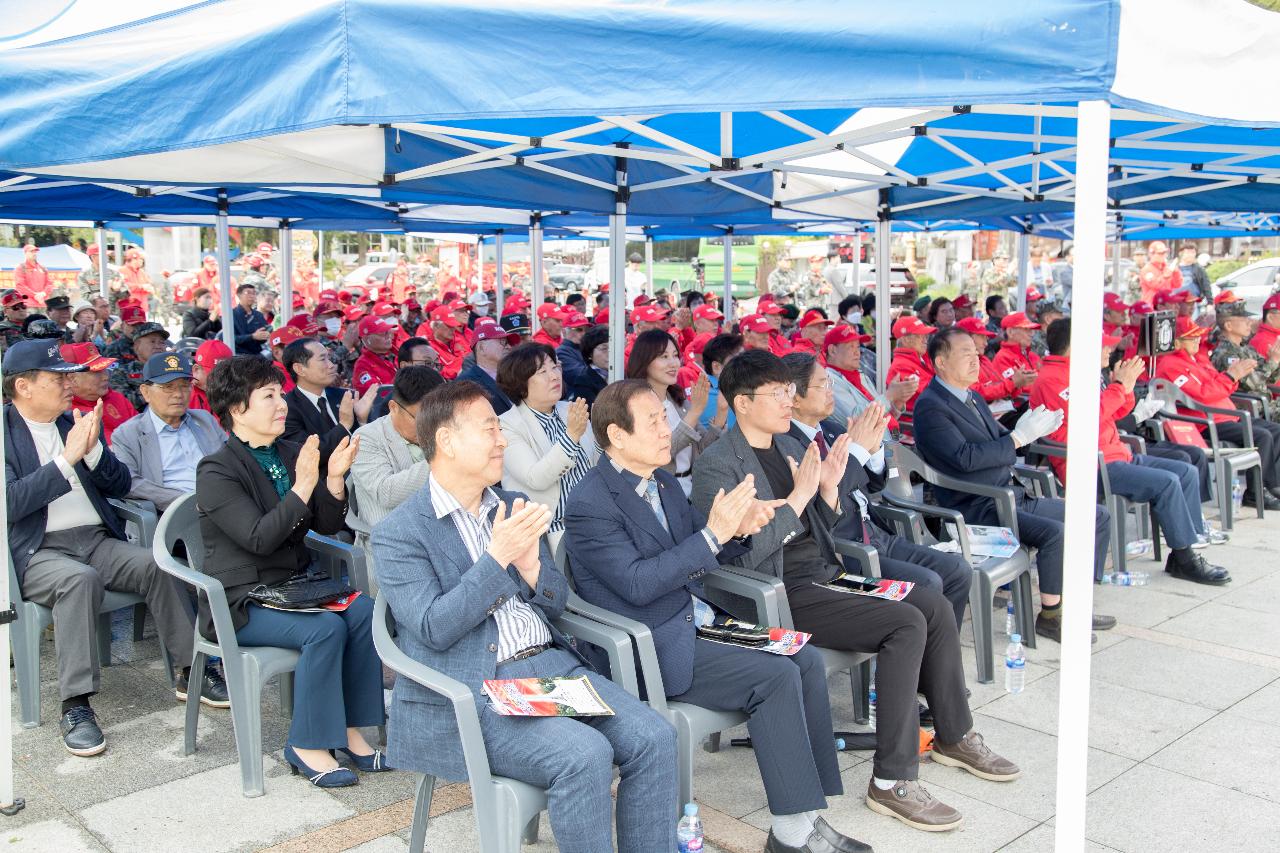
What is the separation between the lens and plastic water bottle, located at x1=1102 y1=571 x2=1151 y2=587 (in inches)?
222

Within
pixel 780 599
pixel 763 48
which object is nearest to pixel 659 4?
pixel 763 48

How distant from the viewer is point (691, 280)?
30828 millimetres

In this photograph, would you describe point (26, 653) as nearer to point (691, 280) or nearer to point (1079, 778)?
point (1079, 778)

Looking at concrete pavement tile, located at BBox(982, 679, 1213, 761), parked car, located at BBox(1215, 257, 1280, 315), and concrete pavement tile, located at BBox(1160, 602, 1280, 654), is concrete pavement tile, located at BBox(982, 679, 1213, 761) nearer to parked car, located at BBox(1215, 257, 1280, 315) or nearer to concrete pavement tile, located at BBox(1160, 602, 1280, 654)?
concrete pavement tile, located at BBox(1160, 602, 1280, 654)

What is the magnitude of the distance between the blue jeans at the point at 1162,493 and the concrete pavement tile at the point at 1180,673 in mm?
1152

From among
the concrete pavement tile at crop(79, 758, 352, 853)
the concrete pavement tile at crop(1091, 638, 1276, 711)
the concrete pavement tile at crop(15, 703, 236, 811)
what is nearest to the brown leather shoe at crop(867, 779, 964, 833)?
the concrete pavement tile at crop(1091, 638, 1276, 711)

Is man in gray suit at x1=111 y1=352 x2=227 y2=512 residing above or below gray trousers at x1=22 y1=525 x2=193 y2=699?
Result: above

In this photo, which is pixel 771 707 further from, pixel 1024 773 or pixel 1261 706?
pixel 1261 706

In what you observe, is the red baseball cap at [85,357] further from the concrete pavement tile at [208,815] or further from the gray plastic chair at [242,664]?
the concrete pavement tile at [208,815]

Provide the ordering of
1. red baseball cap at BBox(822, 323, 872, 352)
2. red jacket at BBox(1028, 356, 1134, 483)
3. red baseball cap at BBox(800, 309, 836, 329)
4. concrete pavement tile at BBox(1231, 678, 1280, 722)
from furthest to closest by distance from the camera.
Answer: red baseball cap at BBox(800, 309, 836, 329) < red baseball cap at BBox(822, 323, 872, 352) < red jacket at BBox(1028, 356, 1134, 483) < concrete pavement tile at BBox(1231, 678, 1280, 722)

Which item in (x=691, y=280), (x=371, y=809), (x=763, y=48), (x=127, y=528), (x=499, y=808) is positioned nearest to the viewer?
(x=763, y=48)

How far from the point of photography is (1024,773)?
139 inches

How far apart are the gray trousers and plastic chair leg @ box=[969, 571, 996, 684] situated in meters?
3.05

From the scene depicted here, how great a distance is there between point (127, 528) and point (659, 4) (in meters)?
3.42
